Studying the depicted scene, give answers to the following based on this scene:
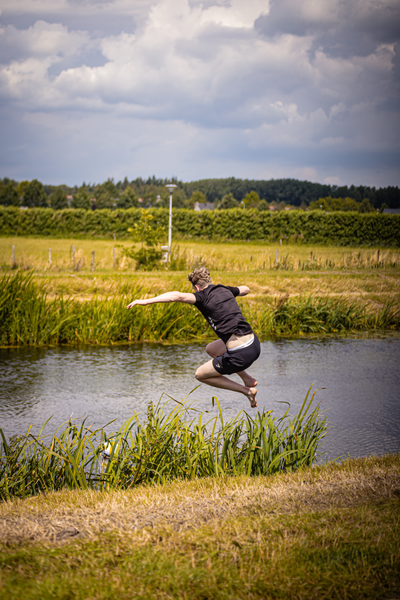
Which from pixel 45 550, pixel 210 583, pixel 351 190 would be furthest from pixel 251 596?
pixel 351 190

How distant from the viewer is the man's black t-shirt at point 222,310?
5.79 meters

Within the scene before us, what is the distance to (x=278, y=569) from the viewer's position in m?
3.24

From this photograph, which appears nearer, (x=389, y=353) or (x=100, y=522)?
(x=100, y=522)

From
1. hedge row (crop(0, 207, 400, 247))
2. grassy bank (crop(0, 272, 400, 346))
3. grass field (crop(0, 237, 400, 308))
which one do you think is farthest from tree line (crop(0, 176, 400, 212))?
grassy bank (crop(0, 272, 400, 346))

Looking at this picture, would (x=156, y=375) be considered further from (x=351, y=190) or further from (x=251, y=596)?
(x=351, y=190)

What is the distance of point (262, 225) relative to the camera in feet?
159

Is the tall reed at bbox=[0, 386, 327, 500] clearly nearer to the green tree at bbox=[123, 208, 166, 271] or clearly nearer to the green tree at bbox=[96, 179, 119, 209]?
the green tree at bbox=[123, 208, 166, 271]

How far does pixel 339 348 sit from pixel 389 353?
123 centimetres

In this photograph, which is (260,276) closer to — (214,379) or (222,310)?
(214,379)

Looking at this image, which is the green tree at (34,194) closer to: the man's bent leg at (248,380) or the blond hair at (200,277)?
the man's bent leg at (248,380)

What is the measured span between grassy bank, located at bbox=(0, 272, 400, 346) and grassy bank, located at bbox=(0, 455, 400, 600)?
29.0ft

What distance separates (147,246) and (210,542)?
1894 centimetres

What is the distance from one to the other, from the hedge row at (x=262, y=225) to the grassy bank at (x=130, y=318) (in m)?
31.9

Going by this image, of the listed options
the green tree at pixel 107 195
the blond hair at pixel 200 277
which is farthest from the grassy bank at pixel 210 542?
the green tree at pixel 107 195
